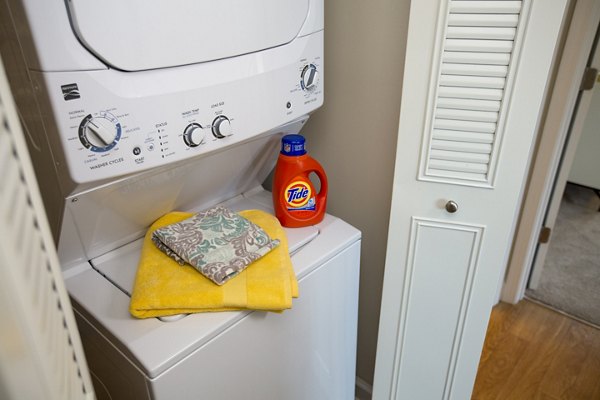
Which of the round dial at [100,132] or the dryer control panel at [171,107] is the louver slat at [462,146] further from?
the round dial at [100,132]

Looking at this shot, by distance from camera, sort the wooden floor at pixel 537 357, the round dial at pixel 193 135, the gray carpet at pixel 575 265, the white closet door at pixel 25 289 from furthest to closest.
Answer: the gray carpet at pixel 575 265
the wooden floor at pixel 537 357
the round dial at pixel 193 135
the white closet door at pixel 25 289

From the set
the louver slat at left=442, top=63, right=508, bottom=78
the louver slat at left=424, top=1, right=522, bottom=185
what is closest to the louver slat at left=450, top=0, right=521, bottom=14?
the louver slat at left=424, top=1, right=522, bottom=185

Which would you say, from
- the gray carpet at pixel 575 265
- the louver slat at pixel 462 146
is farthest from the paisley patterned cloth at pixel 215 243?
the gray carpet at pixel 575 265

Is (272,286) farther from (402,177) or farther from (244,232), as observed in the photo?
(402,177)

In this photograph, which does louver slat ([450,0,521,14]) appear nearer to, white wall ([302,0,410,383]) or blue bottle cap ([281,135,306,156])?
white wall ([302,0,410,383])

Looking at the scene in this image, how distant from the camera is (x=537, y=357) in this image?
2258 millimetres

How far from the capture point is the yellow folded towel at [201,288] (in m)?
1.05

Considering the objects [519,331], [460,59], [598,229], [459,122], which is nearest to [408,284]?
[459,122]

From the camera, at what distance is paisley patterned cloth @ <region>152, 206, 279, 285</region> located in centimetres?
111

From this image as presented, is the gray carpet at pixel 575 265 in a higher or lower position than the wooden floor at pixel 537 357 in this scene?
higher

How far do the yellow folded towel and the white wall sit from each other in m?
0.50

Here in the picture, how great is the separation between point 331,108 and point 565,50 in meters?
1.21

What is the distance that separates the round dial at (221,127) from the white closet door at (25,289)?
529mm

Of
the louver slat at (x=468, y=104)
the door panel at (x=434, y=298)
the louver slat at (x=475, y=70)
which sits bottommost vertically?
the door panel at (x=434, y=298)
